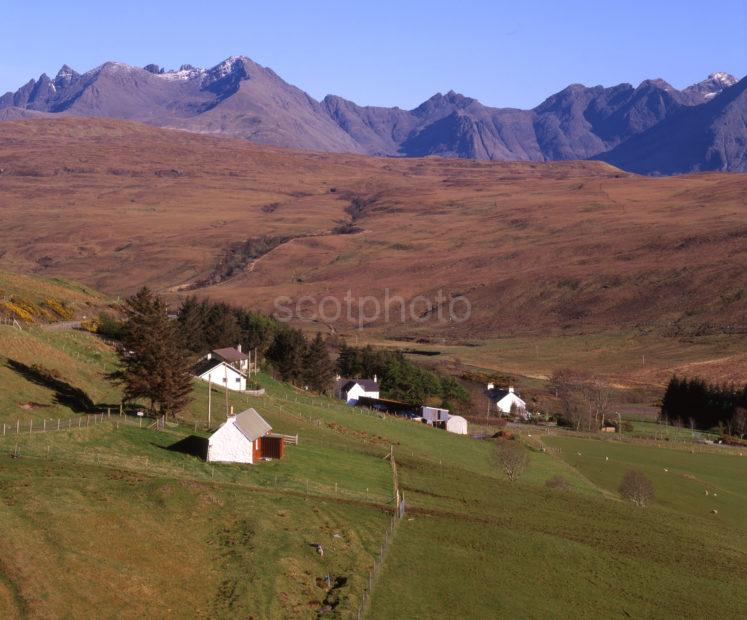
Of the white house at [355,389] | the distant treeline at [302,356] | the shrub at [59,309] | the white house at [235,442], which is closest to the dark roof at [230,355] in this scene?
the distant treeline at [302,356]

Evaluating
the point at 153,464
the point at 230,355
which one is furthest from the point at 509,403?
the point at 153,464

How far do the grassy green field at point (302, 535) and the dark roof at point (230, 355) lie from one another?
76.6 ft

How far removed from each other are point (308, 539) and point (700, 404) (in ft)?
259

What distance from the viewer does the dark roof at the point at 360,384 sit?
9450 cm

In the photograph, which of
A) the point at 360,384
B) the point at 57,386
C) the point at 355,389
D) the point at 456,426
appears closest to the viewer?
the point at 57,386

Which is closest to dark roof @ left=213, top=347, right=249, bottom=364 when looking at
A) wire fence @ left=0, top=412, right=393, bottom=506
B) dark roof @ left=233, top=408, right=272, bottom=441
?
dark roof @ left=233, top=408, right=272, bottom=441

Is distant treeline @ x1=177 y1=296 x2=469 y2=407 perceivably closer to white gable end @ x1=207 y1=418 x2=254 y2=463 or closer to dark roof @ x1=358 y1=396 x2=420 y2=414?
dark roof @ x1=358 y1=396 x2=420 y2=414

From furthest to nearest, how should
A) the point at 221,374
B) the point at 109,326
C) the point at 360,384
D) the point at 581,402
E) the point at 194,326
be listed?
the point at 581,402 < the point at 360,384 < the point at 194,326 < the point at 109,326 < the point at 221,374

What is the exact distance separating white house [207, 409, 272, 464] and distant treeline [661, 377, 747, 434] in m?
66.7

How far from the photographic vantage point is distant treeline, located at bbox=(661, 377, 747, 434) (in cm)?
10006

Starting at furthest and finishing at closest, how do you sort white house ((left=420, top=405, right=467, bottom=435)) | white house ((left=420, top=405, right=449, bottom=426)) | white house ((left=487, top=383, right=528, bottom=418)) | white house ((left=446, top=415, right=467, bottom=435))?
1. white house ((left=487, top=383, right=528, bottom=418))
2. white house ((left=420, top=405, right=449, bottom=426))
3. white house ((left=420, top=405, right=467, bottom=435))
4. white house ((left=446, top=415, right=467, bottom=435))

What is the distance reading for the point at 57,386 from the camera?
50.7 m

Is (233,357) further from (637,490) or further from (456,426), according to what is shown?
(637,490)

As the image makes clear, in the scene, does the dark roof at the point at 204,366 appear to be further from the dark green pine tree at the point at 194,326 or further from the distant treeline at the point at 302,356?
the distant treeline at the point at 302,356
